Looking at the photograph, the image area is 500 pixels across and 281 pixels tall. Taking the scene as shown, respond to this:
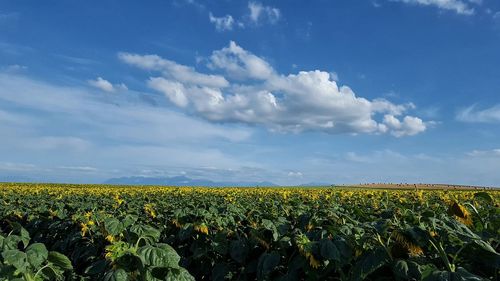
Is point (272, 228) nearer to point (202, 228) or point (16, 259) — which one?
point (202, 228)

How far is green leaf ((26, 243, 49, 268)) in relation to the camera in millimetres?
3683

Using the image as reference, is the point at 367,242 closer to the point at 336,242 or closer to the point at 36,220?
the point at 336,242

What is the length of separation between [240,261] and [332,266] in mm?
1452

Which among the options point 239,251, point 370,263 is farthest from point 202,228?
point 370,263

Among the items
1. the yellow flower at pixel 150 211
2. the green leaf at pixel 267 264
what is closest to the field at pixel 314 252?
the green leaf at pixel 267 264

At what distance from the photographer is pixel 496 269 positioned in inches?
132

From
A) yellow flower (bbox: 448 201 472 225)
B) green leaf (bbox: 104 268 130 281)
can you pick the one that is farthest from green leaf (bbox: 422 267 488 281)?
green leaf (bbox: 104 268 130 281)

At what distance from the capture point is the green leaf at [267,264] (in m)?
4.54

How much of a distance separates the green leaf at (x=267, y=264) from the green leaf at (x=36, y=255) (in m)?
2.05

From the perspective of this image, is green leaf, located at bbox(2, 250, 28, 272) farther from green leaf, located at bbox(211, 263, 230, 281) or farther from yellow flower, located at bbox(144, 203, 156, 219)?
yellow flower, located at bbox(144, 203, 156, 219)

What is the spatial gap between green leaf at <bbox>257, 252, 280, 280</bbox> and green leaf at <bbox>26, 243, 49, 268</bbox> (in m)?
2.05

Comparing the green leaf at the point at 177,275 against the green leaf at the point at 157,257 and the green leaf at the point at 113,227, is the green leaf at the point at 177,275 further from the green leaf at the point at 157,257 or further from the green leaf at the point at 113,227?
the green leaf at the point at 113,227

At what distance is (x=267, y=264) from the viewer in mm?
4582

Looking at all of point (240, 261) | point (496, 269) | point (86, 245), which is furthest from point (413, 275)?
point (86, 245)
